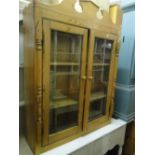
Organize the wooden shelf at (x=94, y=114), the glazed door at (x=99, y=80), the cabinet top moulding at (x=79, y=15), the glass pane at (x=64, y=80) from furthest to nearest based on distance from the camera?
1. the wooden shelf at (x=94, y=114)
2. the glazed door at (x=99, y=80)
3. the glass pane at (x=64, y=80)
4. the cabinet top moulding at (x=79, y=15)

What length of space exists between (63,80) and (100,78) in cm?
42

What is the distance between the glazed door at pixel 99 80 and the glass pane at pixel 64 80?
11cm

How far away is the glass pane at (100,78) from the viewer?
4.42ft

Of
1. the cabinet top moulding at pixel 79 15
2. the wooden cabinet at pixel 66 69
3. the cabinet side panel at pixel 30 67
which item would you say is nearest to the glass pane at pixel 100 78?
the wooden cabinet at pixel 66 69

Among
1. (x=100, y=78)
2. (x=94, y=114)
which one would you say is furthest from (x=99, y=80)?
(x=94, y=114)

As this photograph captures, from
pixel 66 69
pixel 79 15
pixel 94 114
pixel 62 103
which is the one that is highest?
pixel 79 15

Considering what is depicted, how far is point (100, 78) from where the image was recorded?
1459 mm

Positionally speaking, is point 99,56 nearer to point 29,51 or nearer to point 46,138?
point 29,51

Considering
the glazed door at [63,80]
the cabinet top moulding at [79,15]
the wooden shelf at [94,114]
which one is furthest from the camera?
the wooden shelf at [94,114]

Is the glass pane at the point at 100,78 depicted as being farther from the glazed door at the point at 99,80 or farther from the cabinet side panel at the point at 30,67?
the cabinet side panel at the point at 30,67

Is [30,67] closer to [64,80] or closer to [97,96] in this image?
[64,80]

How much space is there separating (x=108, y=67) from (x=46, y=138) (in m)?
0.85

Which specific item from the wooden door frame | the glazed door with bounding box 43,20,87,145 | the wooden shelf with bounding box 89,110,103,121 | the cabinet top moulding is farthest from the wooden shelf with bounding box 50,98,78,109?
the cabinet top moulding
